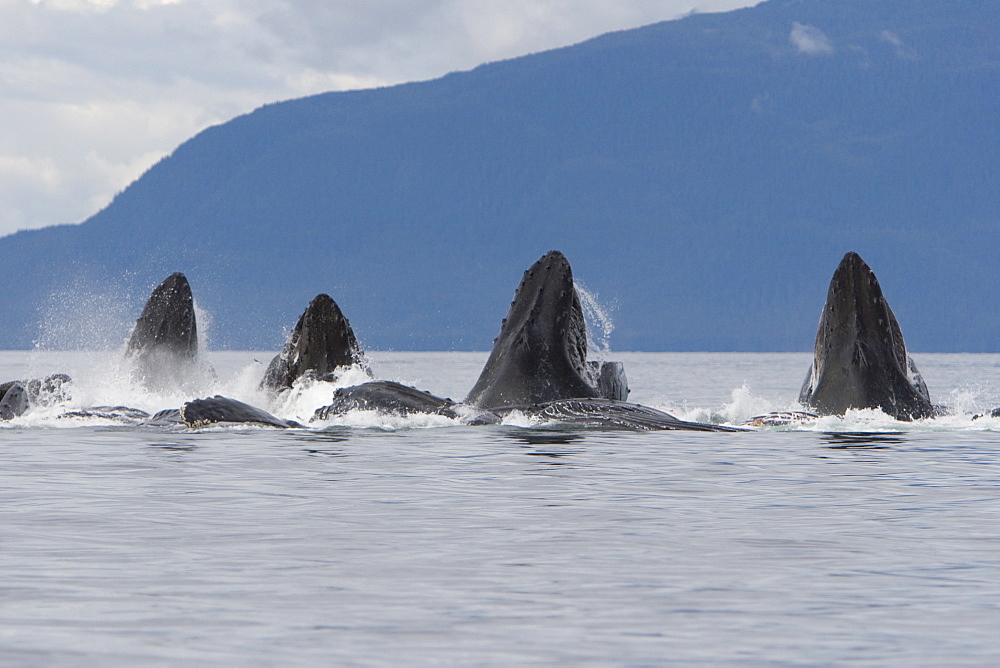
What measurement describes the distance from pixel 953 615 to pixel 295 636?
3.13m

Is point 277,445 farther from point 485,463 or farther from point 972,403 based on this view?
point 972,403

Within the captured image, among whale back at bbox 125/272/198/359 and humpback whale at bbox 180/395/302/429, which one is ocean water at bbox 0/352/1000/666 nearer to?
humpback whale at bbox 180/395/302/429

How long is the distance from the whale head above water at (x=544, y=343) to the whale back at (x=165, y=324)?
6.23 meters

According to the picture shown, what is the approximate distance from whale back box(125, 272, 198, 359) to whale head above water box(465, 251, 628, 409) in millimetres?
6226

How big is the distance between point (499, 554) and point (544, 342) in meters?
11.0

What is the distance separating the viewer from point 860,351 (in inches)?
746

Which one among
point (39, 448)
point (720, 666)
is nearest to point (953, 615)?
point (720, 666)

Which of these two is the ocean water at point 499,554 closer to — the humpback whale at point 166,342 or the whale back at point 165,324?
the humpback whale at point 166,342

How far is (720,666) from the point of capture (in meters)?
5.79

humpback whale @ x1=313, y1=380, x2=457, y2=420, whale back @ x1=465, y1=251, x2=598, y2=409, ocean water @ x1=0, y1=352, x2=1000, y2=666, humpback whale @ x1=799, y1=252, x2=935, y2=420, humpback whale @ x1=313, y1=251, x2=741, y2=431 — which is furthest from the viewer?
humpback whale @ x1=313, y1=380, x2=457, y2=420

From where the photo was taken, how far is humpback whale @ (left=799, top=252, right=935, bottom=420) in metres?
18.9

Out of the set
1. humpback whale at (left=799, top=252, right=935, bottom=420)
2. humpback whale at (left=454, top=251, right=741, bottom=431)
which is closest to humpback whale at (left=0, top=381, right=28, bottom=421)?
humpback whale at (left=454, top=251, right=741, bottom=431)

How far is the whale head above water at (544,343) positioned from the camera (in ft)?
63.8

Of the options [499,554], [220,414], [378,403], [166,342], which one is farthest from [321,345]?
[499,554]
